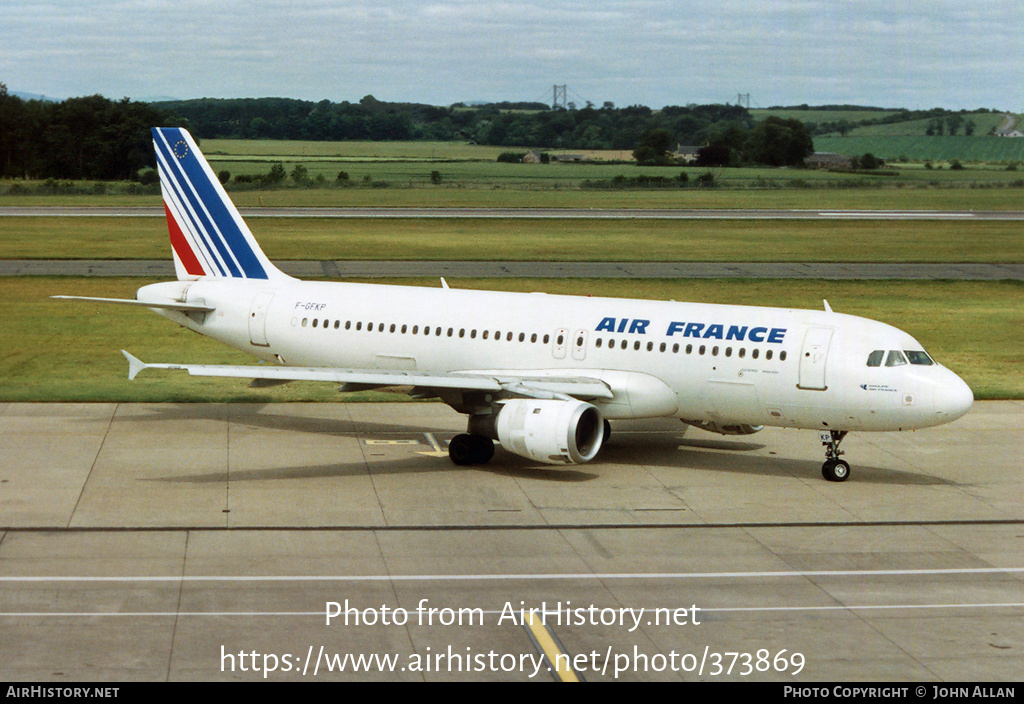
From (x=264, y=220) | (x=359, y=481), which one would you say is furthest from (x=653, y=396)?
(x=264, y=220)

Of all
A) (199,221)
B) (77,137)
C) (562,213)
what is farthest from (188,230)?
(77,137)

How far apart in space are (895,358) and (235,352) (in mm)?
27407

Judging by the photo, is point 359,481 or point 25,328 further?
point 25,328

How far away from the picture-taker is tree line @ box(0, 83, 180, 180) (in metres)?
118

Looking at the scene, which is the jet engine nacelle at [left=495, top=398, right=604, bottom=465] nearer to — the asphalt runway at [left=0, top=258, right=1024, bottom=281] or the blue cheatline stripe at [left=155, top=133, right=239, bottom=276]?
the blue cheatline stripe at [left=155, top=133, right=239, bottom=276]

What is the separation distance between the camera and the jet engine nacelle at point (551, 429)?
28.9 meters

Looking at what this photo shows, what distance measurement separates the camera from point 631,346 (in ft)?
104

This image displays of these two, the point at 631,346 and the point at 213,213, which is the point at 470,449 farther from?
the point at 213,213

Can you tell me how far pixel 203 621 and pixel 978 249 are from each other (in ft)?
271

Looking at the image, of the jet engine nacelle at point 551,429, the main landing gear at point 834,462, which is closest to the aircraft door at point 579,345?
the jet engine nacelle at point 551,429

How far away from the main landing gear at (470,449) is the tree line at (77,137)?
90.2 meters

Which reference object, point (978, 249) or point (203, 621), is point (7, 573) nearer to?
point (203, 621)

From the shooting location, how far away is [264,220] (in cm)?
10431
